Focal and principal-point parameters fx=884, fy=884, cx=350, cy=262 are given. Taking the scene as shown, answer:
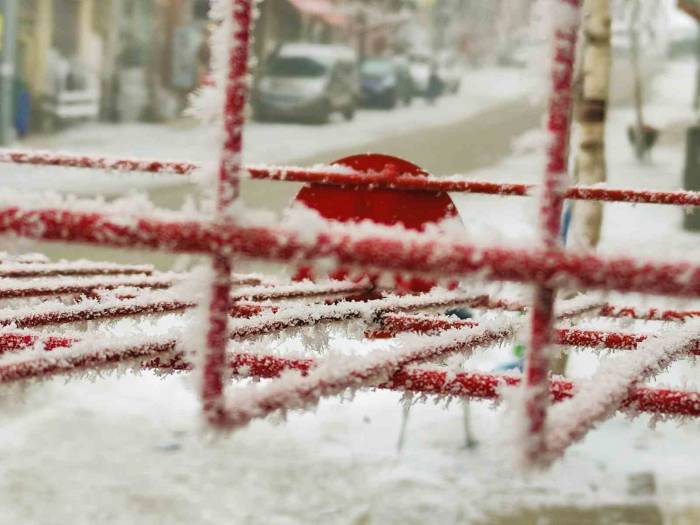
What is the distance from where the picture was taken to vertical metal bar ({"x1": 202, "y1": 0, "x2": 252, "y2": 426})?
1248 mm

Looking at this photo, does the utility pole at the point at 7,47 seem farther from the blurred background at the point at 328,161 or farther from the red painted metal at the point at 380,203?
the red painted metal at the point at 380,203

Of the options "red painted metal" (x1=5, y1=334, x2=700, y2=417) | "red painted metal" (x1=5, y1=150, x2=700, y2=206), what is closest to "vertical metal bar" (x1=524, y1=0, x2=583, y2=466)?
"red painted metal" (x1=5, y1=334, x2=700, y2=417)

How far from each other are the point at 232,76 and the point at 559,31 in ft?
1.51

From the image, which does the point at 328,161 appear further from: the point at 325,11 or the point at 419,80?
the point at 419,80

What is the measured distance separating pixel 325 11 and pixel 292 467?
28734 millimetres

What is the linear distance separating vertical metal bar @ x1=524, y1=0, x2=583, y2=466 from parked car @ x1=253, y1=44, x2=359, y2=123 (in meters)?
23.4

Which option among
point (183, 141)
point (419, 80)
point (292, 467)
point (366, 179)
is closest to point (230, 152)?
point (366, 179)

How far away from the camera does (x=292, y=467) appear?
5.25 m

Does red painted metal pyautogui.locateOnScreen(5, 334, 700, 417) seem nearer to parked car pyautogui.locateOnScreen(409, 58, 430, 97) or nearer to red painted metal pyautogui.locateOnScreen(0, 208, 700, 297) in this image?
red painted metal pyautogui.locateOnScreen(0, 208, 700, 297)

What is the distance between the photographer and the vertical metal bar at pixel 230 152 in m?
1.25

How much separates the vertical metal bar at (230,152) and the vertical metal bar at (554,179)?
17.1 inches

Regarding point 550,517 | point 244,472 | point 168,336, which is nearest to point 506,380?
point 168,336

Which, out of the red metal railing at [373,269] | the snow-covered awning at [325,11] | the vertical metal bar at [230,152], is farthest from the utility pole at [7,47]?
the snow-covered awning at [325,11]

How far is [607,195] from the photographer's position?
9.38 ft
